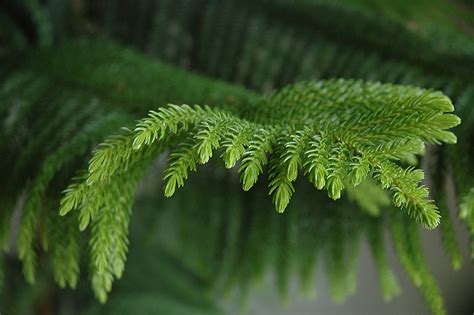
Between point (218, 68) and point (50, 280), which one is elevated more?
point (218, 68)

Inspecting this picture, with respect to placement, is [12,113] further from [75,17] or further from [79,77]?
[75,17]

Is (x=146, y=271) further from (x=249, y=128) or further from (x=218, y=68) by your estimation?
(x=249, y=128)

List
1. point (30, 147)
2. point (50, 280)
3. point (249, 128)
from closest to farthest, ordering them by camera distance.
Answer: point (249, 128) < point (30, 147) < point (50, 280)

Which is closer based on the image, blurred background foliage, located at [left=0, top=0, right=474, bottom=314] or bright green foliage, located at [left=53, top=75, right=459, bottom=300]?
bright green foliage, located at [left=53, top=75, right=459, bottom=300]

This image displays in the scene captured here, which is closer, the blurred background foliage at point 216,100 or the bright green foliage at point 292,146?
the bright green foliage at point 292,146

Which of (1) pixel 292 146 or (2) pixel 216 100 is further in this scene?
(2) pixel 216 100

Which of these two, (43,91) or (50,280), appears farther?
(50,280)

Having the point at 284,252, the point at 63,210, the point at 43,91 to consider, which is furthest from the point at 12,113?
the point at 284,252

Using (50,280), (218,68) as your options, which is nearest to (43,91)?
(218,68)

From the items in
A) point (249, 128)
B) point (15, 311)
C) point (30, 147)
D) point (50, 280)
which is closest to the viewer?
point (249, 128)

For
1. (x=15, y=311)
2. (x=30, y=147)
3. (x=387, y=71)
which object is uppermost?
(x=387, y=71)
